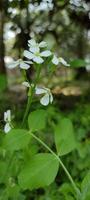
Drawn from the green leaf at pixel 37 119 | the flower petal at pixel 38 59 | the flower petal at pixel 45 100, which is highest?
the flower petal at pixel 38 59

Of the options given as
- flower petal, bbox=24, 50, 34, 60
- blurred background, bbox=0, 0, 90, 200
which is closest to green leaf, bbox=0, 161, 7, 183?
blurred background, bbox=0, 0, 90, 200

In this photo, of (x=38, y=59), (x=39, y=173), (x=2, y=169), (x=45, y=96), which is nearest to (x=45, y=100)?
(x=45, y=96)

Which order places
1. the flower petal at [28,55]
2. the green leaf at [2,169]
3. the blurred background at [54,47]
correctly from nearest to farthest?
the flower petal at [28,55] < the green leaf at [2,169] < the blurred background at [54,47]

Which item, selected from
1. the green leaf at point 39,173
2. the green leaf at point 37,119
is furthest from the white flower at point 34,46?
the green leaf at point 39,173

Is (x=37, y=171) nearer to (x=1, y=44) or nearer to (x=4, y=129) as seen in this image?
(x=4, y=129)

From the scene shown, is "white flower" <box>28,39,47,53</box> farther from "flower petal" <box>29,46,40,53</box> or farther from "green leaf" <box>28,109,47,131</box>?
"green leaf" <box>28,109,47,131</box>

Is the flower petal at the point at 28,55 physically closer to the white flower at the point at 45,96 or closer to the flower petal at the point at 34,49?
the flower petal at the point at 34,49

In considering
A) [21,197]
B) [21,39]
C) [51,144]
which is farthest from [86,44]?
[21,197]
